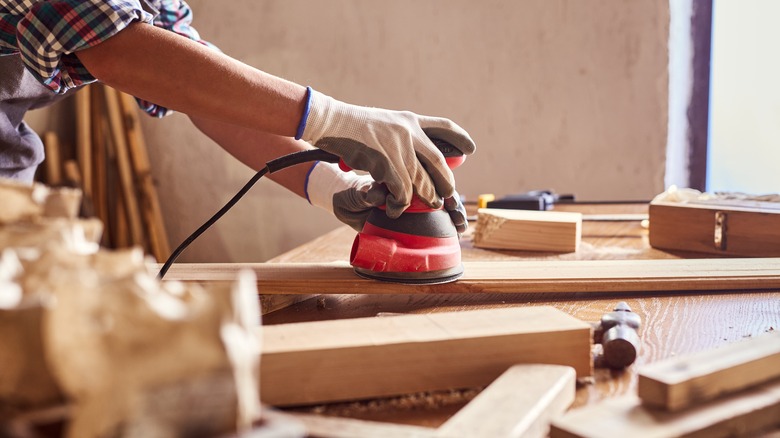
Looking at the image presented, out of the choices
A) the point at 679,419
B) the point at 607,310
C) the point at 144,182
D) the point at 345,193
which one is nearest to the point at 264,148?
the point at 345,193

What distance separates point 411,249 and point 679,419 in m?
0.72

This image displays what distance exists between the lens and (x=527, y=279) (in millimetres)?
1438

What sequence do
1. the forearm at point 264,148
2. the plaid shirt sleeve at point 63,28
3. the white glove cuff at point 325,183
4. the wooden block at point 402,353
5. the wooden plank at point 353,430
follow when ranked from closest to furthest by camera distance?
1. the wooden plank at point 353,430
2. the wooden block at point 402,353
3. the plaid shirt sleeve at point 63,28
4. the white glove cuff at point 325,183
5. the forearm at point 264,148

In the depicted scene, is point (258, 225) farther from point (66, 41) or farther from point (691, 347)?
point (691, 347)

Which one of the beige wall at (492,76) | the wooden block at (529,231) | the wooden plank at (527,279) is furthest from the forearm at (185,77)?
the beige wall at (492,76)

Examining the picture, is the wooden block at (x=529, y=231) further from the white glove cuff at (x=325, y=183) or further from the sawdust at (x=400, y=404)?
the sawdust at (x=400, y=404)

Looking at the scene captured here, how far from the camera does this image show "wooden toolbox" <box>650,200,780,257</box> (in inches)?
70.2

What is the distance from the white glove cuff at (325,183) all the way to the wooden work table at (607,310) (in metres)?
0.16

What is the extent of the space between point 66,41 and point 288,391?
0.85 m

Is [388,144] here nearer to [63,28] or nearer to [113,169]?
[63,28]

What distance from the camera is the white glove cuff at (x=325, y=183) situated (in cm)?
176

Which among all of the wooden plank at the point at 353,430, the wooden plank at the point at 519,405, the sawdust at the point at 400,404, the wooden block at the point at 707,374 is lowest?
the sawdust at the point at 400,404

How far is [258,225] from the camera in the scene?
13.5 feet

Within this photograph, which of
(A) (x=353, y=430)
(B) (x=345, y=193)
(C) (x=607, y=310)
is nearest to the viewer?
(A) (x=353, y=430)
